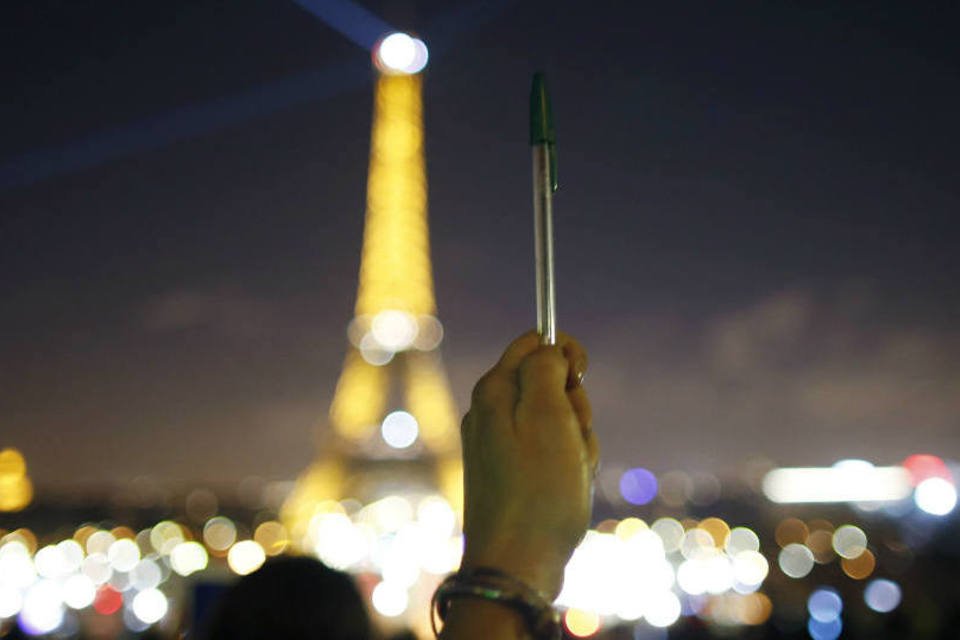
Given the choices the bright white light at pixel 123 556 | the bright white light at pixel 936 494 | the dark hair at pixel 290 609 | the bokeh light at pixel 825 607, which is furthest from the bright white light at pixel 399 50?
the bright white light at pixel 123 556

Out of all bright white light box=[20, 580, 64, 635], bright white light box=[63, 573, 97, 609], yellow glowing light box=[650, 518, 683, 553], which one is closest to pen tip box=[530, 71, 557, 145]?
bright white light box=[20, 580, 64, 635]

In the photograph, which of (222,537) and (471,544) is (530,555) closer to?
(471,544)

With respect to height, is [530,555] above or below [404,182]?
below

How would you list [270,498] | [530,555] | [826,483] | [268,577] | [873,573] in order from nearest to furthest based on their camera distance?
[530,555] < [268,577] < [873,573] < [826,483] < [270,498]

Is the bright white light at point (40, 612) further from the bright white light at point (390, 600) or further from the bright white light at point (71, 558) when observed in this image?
the bright white light at point (71, 558)

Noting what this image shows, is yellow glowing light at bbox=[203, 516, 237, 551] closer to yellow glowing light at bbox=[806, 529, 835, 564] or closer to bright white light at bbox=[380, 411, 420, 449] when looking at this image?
bright white light at bbox=[380, 411, 420, 449]

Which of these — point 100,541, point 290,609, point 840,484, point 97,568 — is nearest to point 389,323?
point 97,568

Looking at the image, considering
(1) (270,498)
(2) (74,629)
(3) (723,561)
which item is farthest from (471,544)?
(1) (270,498)

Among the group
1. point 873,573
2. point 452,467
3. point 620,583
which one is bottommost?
point 620,583
